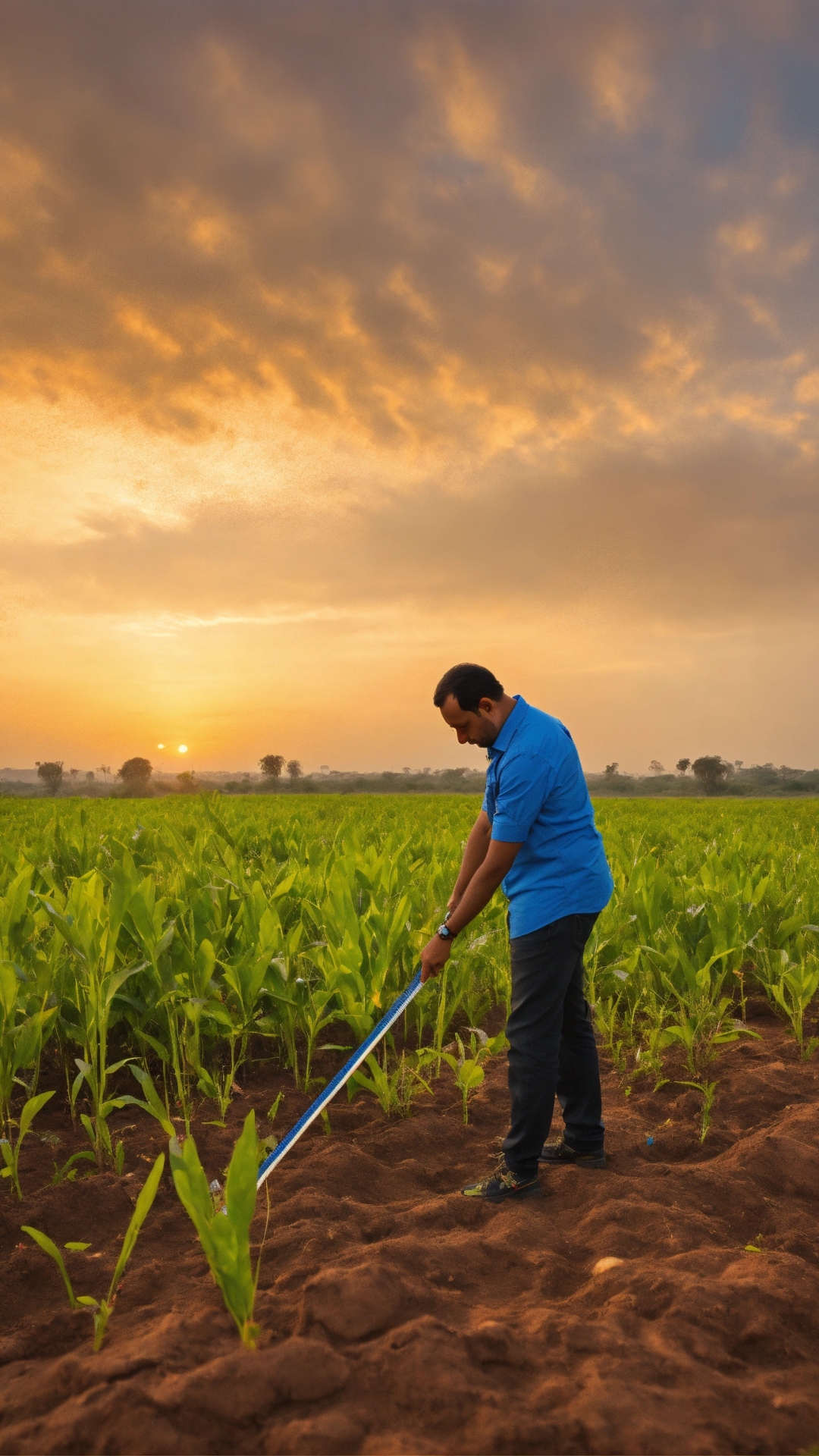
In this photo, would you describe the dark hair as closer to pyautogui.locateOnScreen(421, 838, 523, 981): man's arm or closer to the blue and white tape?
pyautogui.locateOnScreen(421, 838, 523, 981): man's arm

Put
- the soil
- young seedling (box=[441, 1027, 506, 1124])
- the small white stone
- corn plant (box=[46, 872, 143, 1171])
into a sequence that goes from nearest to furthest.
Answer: the soil
the small white stone
corn plant (box=[46, 872, 143, 1171])
young seedling (box=[441, 1027, 506, 1124])

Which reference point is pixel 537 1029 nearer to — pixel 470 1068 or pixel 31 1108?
pixel 470 1068

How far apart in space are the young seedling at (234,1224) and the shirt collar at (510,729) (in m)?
1.62

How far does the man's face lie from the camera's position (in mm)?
3230

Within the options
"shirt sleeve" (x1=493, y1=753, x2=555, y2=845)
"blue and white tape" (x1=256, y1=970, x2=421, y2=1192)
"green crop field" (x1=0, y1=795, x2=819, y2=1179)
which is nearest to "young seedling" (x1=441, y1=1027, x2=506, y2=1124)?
"green crop field" (x1=0, y1=795, x2=819, y2=1179)

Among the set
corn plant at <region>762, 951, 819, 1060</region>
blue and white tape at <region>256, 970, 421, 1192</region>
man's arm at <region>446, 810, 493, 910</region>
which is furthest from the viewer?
corn plant at <region>762, 951, 819, 1060</region>

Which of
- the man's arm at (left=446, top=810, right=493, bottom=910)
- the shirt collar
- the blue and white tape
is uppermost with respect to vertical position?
the shirt collar

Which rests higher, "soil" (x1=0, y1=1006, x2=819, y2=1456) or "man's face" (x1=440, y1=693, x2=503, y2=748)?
"man's face" (x1=440, y1=693, x2=503, y2=748)

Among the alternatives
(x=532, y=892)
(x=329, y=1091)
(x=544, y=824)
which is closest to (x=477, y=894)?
(x=532, y=892)

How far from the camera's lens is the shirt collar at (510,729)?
327 centimetres

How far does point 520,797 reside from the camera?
3.12 meters

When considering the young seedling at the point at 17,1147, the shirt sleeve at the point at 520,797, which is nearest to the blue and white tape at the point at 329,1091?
the shirt sleeve at the point at 520,797

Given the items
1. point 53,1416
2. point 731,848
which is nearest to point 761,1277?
point 53,1416

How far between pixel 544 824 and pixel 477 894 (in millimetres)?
363
